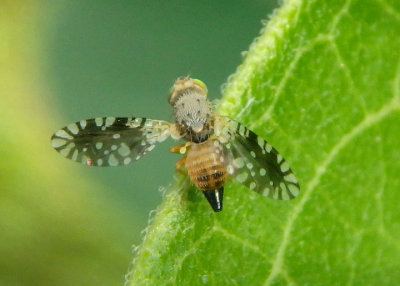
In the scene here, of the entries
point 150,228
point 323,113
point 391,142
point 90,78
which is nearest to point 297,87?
point 323,113

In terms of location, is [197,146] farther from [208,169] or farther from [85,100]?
Answer: [85,100]

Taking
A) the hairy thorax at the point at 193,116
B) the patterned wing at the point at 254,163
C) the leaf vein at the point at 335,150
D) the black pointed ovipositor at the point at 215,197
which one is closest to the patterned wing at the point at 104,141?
the hairy thorax at the point at 193,116

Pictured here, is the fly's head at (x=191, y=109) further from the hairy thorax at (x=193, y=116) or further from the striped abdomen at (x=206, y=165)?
the striped abdomen at (x=206, y=165)

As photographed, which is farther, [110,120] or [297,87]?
[110,120]

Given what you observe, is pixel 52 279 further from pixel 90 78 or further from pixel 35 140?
pixel 90 78

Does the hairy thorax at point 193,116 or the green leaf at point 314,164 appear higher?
the hairy thorax at point 193,116

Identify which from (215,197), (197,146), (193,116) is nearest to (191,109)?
(193,116)
